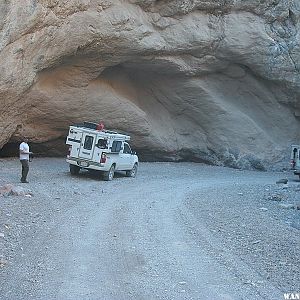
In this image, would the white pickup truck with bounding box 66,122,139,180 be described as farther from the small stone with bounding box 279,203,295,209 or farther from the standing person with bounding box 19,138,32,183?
the small stone with bounding box 279,203,295,209

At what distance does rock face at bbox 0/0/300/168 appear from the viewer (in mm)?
22250

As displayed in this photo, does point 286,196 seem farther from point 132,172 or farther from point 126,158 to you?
point 132,172

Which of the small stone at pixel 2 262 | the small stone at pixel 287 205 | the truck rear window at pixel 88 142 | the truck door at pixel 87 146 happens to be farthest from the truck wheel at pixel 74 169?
the small stone at pixel 2 262

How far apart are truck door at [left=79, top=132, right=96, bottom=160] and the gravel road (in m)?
2.28

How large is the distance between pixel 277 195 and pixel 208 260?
10721mm

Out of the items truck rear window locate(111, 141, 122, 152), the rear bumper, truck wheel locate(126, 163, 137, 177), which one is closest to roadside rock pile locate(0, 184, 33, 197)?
the rear bumper

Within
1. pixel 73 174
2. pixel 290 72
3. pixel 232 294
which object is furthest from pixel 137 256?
pixel 290 72

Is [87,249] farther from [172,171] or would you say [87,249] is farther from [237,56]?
[237,56]

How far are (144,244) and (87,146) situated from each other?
11531mm

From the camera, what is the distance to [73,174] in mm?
21453

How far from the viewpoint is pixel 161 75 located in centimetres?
2922

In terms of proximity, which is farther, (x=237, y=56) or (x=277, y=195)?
(x=237, y=56)

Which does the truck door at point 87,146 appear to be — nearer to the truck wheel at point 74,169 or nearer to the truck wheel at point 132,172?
the truck wheel at point 74,169

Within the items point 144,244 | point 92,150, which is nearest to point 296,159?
point 92,150
